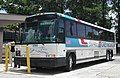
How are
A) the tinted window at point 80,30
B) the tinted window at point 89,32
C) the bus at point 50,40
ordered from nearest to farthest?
the bus at point 50,40 → the tinted window at point 80,30 → the tinted window at point 89,32

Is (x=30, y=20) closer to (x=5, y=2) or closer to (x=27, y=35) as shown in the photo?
(x=27, y=35)

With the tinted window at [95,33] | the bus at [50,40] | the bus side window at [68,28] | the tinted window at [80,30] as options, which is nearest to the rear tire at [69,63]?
the bus at [50,40]

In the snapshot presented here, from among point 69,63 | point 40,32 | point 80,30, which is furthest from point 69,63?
point 80,30

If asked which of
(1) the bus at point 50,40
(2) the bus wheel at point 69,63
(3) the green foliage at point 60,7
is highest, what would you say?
(3) the green foliage at point 60,7

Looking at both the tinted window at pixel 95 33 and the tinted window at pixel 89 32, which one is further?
the tinted window at pixel 95 33

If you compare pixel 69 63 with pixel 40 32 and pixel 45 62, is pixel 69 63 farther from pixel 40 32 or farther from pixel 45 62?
pixel 40 32

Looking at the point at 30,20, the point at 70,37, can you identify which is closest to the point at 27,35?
the point at 30,20

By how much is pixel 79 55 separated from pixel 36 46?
3784 millimetres

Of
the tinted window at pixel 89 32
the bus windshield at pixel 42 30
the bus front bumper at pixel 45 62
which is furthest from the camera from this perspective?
the tinted window at pixel 89 32

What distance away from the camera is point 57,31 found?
49.2 feet

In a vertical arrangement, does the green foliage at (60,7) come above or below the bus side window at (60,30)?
above

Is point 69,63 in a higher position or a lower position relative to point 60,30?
lower

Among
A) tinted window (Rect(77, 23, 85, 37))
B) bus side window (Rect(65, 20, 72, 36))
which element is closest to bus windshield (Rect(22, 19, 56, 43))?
bus side window (Rect(65, 20, 72, 36))

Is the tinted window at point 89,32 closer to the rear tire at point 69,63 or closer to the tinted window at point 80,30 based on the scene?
the tinted window at point 80,30
